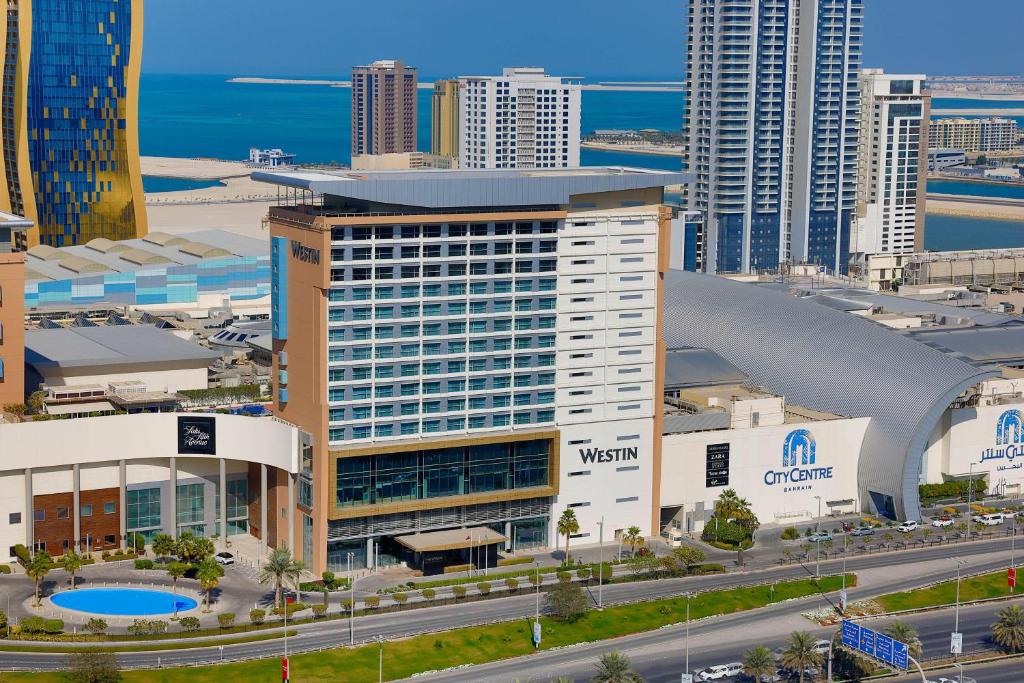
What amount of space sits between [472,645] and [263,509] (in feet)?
75.4

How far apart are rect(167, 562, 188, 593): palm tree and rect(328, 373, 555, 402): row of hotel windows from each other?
1366 centimetres

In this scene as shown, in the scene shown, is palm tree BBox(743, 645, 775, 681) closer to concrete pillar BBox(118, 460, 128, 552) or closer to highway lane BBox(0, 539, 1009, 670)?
highway lane BBox(0, 539, 1009, 670)

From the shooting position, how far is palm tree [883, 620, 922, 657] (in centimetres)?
9338

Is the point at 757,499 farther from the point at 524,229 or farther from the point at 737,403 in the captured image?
the point at 524,229

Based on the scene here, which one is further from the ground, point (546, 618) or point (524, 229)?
point (524, 229)

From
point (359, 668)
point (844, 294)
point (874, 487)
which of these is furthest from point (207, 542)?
point (844, 294)

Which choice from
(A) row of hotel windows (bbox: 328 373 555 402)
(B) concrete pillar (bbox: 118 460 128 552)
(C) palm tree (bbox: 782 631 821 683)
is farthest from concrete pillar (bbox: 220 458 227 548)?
(C) palm tree (bbox: 782 631 821 683)

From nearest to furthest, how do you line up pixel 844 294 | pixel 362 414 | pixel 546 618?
pixel 546 618
pixel 362 414
pixel 844 294

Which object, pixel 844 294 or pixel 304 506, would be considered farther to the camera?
pixel 844 294

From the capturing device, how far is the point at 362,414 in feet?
A: 358

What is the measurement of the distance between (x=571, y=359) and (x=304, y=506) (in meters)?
20.3

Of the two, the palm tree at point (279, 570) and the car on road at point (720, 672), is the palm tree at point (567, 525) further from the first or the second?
the car on road at point (720, 672)

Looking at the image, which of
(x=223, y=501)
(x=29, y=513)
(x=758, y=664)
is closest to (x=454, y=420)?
(x=223, y=501)

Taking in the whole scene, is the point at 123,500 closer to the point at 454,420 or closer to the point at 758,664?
the point at 454,420
